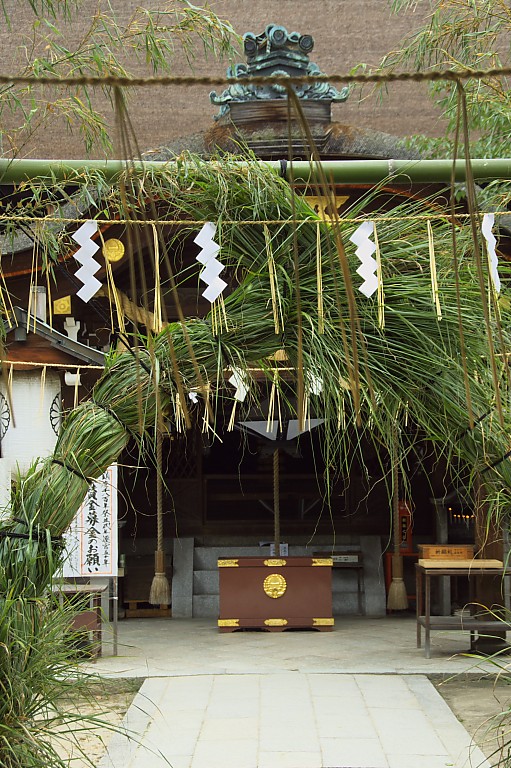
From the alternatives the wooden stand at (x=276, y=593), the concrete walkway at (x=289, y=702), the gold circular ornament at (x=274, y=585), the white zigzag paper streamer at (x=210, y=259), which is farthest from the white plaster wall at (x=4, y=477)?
the white zigzag paper streamer at (x=210, y=259)

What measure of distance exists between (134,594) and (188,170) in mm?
6947

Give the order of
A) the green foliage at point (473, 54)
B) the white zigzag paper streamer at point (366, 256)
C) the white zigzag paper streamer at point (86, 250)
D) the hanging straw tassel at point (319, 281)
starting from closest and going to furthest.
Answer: the hanging straw tassel at point (319, 281), the white zigzag paper streamer at point (366, 256), the white zigzag paper streamer at point (86, 250), the green foliage at point (473, 54)

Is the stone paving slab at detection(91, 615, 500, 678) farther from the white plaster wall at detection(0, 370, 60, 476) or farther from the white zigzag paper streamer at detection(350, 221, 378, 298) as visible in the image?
→ the white zigzag paper streamer at detection(350, 221, 378, 298)

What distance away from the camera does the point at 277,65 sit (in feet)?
26.5

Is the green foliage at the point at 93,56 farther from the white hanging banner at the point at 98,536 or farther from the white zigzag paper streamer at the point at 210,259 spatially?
the white hanging banner at the point at 98,536

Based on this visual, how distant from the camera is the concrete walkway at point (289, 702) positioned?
468cm

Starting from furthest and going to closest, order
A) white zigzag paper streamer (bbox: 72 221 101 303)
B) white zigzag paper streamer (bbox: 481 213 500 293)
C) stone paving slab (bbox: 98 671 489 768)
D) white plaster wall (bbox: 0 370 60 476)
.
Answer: white plaster wall (bbox: 0 370 60 476), stone paving slab (bbox: 98 671 489 768), white zigzag paper streamer (bbox: 72 221 101 303), white zigzag paper streamer (bbox: 481 213 500 293)

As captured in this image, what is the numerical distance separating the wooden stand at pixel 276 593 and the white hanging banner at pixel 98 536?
4.60ft

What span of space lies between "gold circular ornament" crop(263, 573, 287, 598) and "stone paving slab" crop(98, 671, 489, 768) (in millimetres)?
1795

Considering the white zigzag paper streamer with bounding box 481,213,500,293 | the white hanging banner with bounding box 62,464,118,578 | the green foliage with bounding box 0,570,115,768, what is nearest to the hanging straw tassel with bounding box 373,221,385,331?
the white zigzag paper streamer with bounding box 481,213,500,293

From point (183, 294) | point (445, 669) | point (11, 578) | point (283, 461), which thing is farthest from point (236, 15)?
point (11, 578)

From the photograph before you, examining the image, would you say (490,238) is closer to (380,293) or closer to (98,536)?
(380,293)

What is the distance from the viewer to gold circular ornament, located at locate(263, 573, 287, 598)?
8.28 metres

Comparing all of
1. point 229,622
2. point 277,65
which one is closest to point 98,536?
point 229,622
